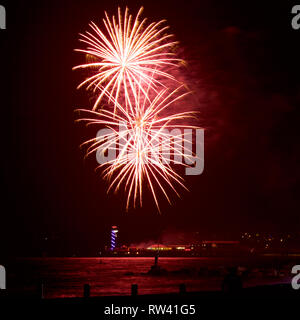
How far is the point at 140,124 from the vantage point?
2108 centimetres

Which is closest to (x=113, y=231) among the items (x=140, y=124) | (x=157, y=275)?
(x=157, y=275)

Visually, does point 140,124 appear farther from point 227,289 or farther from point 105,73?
point 227,289

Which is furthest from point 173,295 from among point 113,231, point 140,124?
point 113,231
